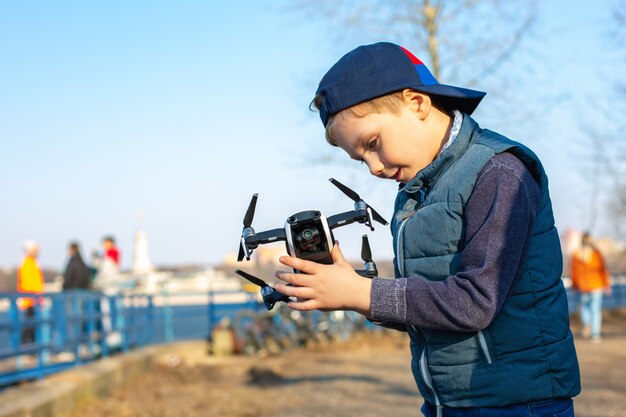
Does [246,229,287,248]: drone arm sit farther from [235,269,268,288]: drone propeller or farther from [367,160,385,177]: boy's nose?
[367,160,385,177]: boy's nose

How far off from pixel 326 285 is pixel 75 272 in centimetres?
1138

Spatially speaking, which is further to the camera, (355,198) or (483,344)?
(355,198)

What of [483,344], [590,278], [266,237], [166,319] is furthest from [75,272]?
[483,344]

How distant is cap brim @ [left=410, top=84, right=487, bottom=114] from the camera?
196 centimetres

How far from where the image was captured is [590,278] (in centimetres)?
1448

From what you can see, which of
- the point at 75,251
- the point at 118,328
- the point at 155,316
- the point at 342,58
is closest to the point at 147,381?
the point at 118,328

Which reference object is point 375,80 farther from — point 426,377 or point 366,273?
point 426,377

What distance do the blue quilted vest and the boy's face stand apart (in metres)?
0.04

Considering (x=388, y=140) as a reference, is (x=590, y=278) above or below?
below

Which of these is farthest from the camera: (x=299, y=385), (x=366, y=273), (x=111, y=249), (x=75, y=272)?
(x=111, y=249)

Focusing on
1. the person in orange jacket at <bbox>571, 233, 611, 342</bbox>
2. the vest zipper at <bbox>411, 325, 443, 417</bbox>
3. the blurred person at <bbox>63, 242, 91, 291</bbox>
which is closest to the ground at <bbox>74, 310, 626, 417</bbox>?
the person in orange jacket at <bbox>571, 233, 611, 342</bbox>

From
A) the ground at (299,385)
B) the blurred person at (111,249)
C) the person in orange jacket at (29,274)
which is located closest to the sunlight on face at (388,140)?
the ground at (299,385)

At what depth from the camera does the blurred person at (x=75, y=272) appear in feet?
41.3

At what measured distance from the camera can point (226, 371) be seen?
12.8m
